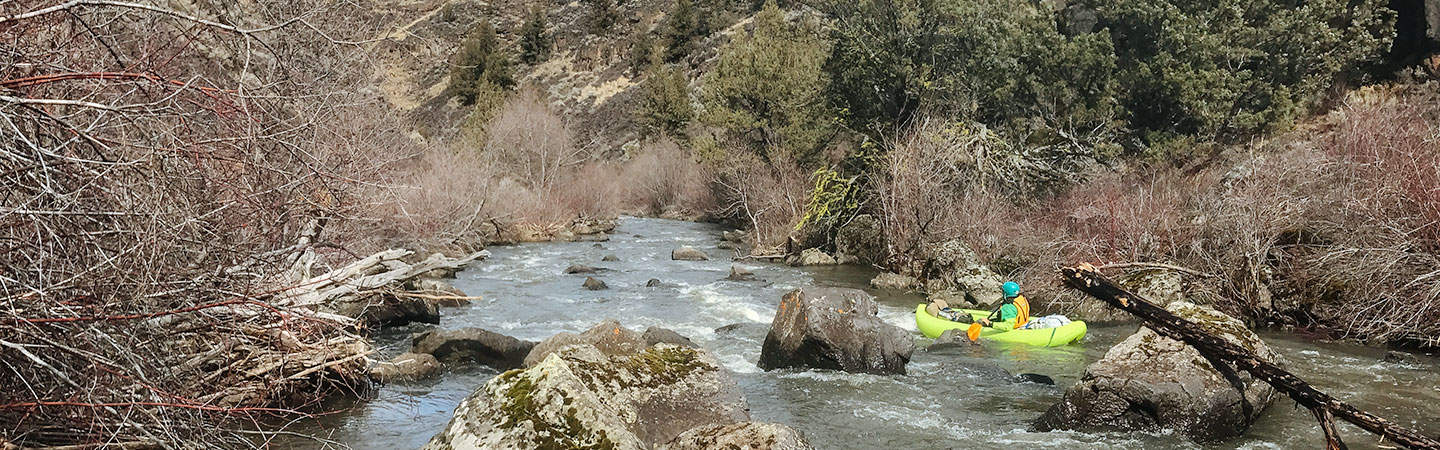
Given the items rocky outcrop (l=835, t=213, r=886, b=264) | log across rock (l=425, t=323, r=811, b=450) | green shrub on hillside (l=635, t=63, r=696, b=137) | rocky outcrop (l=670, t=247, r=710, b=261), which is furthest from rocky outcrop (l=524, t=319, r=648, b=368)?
green shrub on hillside (l=635, t=63, r=696, b=137)

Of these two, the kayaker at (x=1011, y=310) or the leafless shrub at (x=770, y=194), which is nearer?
the kayaker at (x=1011, y=310)

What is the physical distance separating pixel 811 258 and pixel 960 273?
244 inches

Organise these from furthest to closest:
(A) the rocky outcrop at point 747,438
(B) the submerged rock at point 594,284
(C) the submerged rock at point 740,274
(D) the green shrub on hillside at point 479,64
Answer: (D) the green shrub on hillside at point 479,64 → (C) the submerged rock at point 740,274 → (B) the submerged rock at point 594,284 → (A) the rocky outcrop at point 747,438

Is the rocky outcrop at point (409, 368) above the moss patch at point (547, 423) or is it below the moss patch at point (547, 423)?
below

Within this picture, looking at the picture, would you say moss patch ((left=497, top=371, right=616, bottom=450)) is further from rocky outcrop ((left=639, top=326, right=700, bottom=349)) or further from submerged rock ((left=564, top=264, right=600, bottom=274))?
submerged rock ((left=564, top=264, right=600, bottom=274))

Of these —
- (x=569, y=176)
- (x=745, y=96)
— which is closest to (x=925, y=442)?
(x=745, y=96)

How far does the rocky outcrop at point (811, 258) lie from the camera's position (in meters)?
25.4

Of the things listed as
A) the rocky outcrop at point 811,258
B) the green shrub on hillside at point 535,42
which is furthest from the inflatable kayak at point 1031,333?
the green shrub on hillside at point 535,42

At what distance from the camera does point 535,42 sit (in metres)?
79.4

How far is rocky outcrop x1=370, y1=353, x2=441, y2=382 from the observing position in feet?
37.7

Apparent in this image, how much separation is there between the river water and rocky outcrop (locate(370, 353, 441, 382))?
0.17 metres

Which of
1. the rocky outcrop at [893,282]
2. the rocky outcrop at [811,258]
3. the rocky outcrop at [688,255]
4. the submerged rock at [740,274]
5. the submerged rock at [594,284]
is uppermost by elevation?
the rocky outcrop at [893,282]

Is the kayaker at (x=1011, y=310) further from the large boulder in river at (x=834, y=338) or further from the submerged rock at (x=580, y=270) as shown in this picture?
the submerged rock at (x=580, y=270)

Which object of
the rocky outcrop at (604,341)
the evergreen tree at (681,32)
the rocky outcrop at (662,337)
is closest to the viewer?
the rocky outcrop at (604,341)
